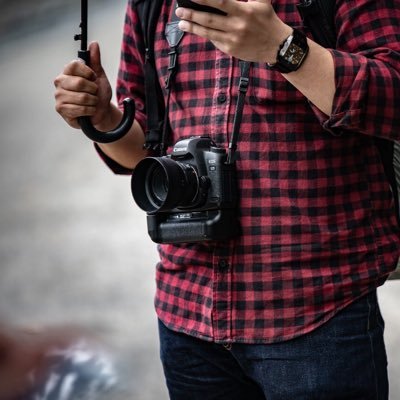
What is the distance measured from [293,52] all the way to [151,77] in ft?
1.06

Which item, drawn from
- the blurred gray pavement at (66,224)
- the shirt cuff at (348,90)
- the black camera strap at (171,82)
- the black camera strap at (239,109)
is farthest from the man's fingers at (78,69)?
the blurred gray pavement at (66,224)

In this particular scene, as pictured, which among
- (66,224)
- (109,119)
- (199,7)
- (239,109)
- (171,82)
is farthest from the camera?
(66,224)

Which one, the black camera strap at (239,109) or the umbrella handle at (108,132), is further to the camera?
the umbrella handle at (108,132)

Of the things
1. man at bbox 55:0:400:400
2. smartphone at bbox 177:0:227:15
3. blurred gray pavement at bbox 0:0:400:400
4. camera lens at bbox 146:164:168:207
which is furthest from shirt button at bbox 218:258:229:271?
blurred gray pavement at bbox 0:0:400:400

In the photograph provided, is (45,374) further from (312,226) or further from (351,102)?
(351,102)

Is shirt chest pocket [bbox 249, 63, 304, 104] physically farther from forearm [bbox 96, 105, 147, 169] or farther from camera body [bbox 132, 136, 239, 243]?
forearm [bbox 96, 105, 147, 169]

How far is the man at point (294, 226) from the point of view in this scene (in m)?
0.82

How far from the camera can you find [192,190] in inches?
34.9

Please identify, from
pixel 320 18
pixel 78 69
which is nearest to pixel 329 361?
pixel 320 18

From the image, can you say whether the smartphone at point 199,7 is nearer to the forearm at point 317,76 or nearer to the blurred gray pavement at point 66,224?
the forearm at point 317,76

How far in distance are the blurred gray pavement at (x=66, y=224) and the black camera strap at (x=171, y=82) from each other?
1120 mm

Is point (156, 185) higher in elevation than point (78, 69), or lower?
lower

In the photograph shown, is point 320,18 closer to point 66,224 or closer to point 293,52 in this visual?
point 293,52

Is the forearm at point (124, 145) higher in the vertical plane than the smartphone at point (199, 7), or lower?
lower
